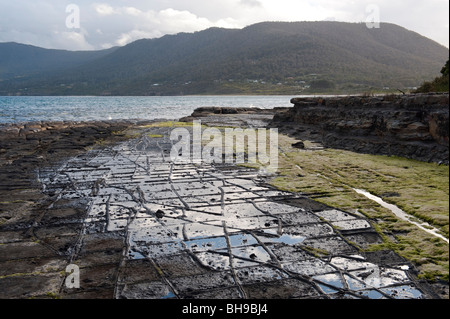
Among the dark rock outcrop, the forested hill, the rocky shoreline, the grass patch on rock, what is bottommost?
Answer: the rocky shoreline

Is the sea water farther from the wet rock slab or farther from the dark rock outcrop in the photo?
the wet rock slab

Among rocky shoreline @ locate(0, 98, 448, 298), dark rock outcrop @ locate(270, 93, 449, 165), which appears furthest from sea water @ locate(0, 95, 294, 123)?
rocky shoreline @ locate(0, 98, 448, 298)

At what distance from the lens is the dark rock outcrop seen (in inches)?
576

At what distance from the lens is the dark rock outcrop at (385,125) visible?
14621mm

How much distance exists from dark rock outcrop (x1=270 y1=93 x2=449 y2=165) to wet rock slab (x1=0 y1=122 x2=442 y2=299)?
7314mm

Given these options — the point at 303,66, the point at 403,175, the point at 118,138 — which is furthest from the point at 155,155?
the point at 303,66

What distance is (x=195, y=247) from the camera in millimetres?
7730

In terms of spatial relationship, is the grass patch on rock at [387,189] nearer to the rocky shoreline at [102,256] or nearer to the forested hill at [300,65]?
the rocky shoreline at [102,256]

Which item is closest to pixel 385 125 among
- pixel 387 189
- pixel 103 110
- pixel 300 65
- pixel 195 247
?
pixel 387 189

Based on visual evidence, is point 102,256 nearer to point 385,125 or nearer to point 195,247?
point 195,247

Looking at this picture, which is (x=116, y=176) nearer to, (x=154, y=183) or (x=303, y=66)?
(x=154, y=183)

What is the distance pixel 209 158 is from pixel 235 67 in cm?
15050

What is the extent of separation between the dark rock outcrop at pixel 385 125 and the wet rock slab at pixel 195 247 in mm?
7314

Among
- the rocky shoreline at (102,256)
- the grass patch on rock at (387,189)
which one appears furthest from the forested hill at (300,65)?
the rocky shoreline at (102,256)
